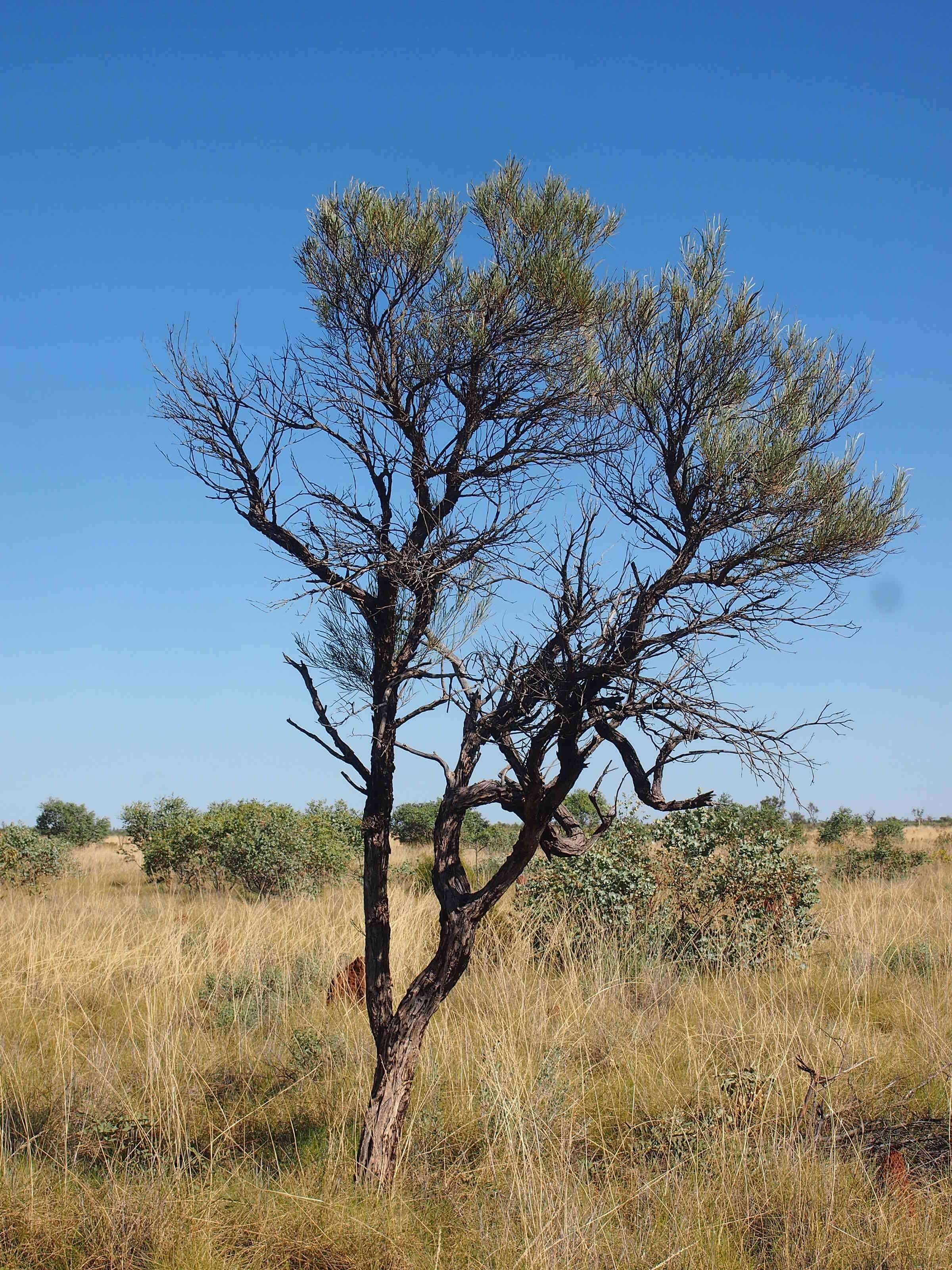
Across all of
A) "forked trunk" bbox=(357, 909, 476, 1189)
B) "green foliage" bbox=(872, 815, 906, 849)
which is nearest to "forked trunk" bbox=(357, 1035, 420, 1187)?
"forked trunk" bbox=(357, 909, 476, 1189)

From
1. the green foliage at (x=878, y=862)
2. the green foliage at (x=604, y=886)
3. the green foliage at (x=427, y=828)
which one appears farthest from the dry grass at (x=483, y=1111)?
the green foliage at (x=427, y=828)

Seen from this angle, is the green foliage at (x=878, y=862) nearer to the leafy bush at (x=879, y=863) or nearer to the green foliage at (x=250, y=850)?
the leafy bush at (x=879, y=863)

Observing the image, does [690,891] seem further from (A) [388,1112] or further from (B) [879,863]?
(B) [879,863]

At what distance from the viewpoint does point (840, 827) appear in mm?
27672

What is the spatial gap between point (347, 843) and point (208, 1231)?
13.9m

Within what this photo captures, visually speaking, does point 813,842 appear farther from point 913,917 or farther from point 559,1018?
point 559,1018

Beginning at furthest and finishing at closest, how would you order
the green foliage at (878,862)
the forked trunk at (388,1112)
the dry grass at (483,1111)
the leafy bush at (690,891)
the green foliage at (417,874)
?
1. the green foliage at (878,862)
2. the green foliage at (417,874)
3. the leafy bush at (690,891)
4. the forked trunk at (388,1112)
5. the dry grass at (483,1111)

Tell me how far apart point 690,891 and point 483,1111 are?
4545 millimetres

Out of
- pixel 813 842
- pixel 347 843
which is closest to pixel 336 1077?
pixel 347 843

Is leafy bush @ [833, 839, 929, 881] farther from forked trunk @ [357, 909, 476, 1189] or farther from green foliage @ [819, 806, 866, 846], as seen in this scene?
forked trunk @ [357, 909, 476, 1189]

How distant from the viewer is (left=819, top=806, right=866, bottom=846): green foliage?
89.4 feet

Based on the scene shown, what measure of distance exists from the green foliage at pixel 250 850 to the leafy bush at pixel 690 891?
6.90 metres

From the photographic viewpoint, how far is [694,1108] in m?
5.39

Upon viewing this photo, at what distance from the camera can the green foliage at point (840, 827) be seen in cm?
2723
